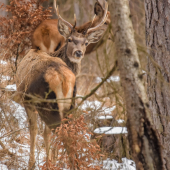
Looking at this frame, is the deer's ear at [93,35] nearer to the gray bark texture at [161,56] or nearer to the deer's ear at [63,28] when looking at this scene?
the deer's ear at [63,28]

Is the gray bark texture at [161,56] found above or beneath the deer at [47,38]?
beneath

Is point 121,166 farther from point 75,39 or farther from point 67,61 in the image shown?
point 75,39

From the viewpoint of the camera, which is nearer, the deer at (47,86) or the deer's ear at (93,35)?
the deer at (47,86)

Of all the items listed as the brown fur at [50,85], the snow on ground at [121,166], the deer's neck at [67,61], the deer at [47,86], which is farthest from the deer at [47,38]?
the snow on ground at [121,166]

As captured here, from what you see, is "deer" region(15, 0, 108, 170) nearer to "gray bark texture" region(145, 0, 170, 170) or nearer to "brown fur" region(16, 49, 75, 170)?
"brown fur" region(16, 49, 75, 170)

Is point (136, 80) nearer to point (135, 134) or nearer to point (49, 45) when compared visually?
point (135, 134)

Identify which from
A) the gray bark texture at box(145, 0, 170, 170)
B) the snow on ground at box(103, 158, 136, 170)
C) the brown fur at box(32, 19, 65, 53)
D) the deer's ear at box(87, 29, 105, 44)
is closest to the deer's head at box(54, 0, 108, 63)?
the deer's ear at box(87, 29, 105, 44)

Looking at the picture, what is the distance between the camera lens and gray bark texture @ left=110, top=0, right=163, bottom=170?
8.81ft

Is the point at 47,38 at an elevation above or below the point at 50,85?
above

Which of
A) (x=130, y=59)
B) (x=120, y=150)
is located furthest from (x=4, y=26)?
(x=130, y=59)

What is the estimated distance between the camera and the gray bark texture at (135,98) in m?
2.69

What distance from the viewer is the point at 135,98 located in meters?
2.70

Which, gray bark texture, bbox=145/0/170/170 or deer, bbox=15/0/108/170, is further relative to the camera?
deer, bbox=15/0/108/170

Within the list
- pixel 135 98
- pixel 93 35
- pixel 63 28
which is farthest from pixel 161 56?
pixel 63 28
